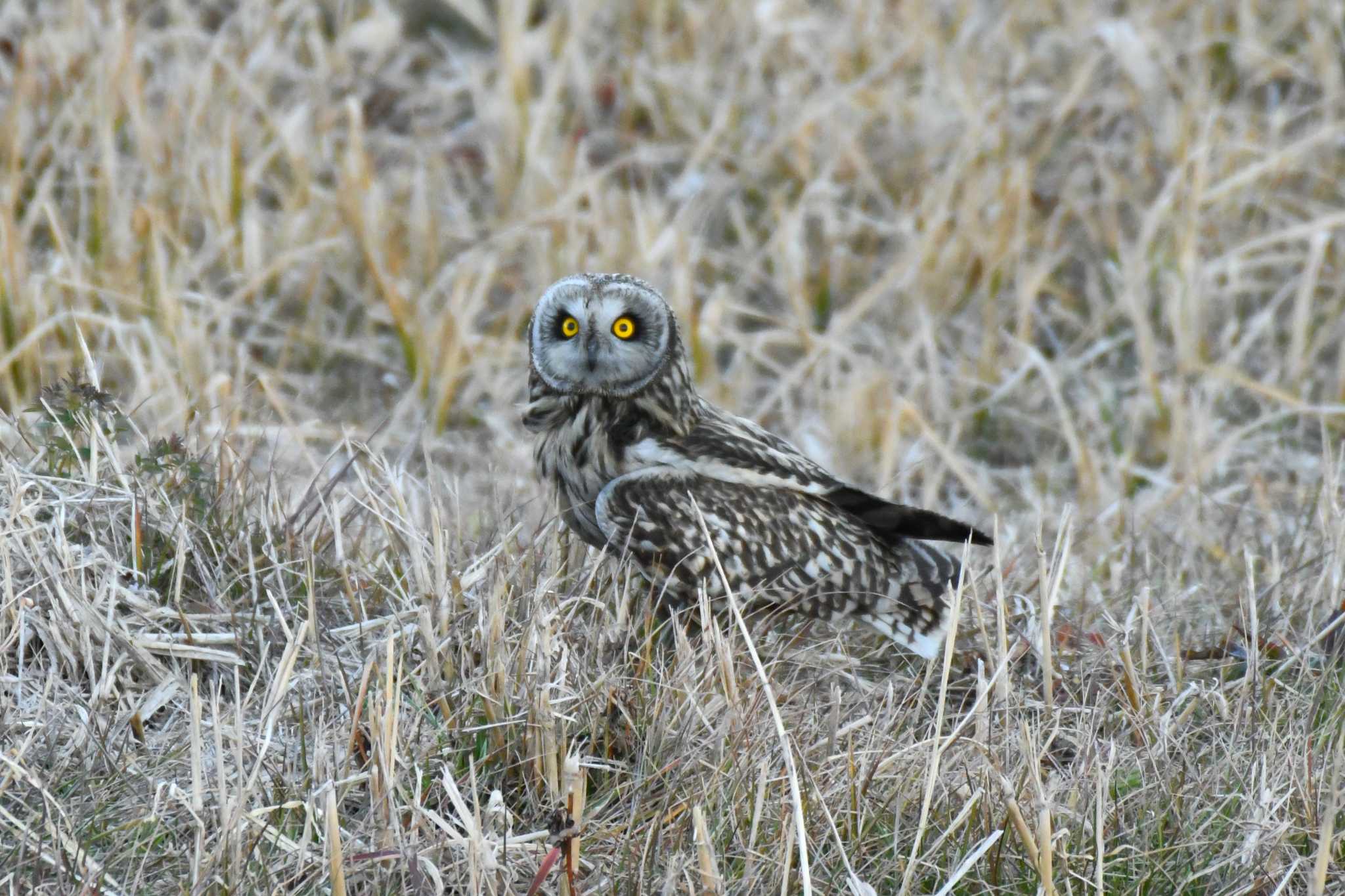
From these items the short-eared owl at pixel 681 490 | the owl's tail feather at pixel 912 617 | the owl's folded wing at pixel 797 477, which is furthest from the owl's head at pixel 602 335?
the owl's tail feather at pixel 912 617

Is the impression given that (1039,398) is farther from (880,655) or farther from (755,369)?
(880,655)

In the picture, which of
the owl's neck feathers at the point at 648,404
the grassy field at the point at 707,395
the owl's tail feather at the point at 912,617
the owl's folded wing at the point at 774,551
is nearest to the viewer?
the grassy field at the point at 707,395

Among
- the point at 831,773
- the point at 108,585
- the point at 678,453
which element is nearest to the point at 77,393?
the point at 108,585

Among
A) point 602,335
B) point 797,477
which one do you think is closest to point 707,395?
point 797,477

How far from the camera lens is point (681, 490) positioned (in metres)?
3.46

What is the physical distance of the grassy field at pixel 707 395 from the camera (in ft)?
8.58

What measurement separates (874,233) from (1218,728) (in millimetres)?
3521

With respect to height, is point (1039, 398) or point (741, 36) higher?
point (741, 36)

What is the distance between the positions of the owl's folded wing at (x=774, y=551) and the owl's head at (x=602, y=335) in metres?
0.25

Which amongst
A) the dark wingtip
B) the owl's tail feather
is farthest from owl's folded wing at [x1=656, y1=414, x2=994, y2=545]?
the owl's tail feather

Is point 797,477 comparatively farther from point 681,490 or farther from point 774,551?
point 681,490

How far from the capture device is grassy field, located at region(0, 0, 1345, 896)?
262cm

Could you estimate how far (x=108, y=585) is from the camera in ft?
9.47

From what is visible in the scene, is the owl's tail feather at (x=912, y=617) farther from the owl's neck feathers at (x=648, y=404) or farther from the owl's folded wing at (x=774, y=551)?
the owl's neck feathers at (x=648, y=404)
